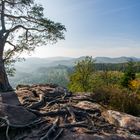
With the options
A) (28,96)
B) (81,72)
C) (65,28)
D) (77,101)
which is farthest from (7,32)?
(81,72)

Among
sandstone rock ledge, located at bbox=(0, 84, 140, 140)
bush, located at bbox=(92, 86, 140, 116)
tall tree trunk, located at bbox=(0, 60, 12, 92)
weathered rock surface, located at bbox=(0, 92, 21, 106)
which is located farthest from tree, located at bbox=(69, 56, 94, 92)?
sandstone rock ledge, located at bbox=(0, 84, 140, 140)

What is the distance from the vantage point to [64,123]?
11.3 m

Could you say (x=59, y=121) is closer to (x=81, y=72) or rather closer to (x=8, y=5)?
(x=8, y=5)

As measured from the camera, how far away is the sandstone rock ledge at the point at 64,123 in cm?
1034

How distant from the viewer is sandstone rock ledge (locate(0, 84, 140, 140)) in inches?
407

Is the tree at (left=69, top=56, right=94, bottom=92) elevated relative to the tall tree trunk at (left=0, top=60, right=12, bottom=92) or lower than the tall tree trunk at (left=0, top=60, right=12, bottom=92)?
lower

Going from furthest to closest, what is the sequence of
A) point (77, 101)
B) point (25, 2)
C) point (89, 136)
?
point (25, 2), point (77, 101), point (89, 136)

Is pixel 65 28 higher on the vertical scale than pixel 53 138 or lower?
higher

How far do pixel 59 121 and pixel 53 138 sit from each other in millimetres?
1377

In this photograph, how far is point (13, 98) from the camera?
49.9ft

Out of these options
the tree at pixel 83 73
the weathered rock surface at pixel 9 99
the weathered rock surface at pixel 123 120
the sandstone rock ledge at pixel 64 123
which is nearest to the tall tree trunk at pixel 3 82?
the weathered rock surface at pixel 9 99

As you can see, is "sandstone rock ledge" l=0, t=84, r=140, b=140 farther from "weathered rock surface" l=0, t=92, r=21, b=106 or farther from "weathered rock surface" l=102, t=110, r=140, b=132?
"weathered rock surface" l=0, t=92, r=21, b=106

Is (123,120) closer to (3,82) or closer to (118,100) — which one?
(118,100)

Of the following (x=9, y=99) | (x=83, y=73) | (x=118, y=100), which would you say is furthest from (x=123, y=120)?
(x=83, y=73)
